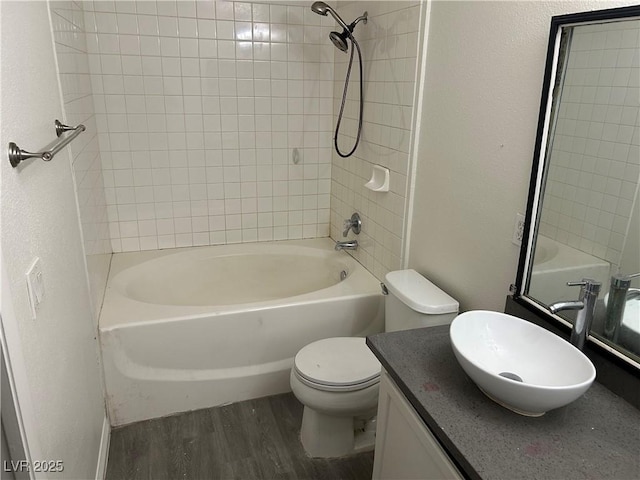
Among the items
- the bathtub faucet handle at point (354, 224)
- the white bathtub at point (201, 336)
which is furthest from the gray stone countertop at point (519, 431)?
the bathtub faucet handle at point (354, 224)

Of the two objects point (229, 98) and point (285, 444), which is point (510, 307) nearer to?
point (285, 444)

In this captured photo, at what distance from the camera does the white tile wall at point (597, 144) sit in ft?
3.87

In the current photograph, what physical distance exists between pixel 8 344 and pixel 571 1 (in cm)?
157

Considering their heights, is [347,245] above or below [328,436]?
above

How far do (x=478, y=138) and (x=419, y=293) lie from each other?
0.62 meters

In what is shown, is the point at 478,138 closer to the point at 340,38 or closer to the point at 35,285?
the point at 340,38

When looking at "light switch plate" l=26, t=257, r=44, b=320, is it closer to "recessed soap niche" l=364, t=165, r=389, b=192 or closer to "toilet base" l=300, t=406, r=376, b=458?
"toilet base" l=300, t=406, r=376, b=458

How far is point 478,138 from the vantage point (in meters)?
1.73

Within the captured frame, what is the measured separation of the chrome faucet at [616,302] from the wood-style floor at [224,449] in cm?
114

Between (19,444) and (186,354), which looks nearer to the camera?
(19,444)

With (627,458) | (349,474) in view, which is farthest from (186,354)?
(627,458)

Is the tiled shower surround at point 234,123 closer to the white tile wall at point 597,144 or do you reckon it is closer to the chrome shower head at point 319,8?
the chrome shower head at point 319,8

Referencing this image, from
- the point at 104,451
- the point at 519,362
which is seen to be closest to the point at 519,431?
the point at 519,362

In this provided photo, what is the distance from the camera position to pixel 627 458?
3.31ft
